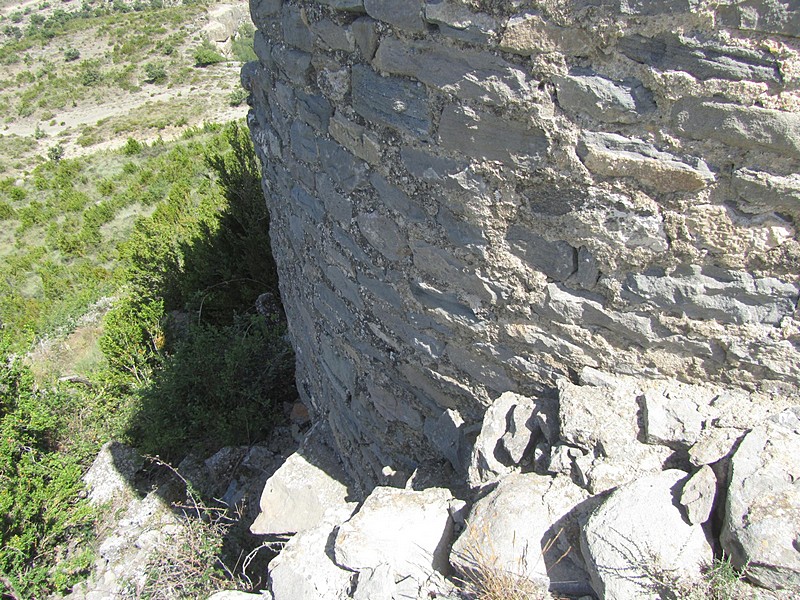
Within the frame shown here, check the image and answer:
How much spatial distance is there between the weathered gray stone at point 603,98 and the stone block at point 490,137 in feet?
0.36

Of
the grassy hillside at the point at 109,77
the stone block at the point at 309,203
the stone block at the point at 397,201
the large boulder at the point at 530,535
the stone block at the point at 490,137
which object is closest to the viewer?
the large boulder at the point at 530,535

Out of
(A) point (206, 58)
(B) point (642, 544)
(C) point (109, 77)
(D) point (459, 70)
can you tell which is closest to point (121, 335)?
(D) point (459, 70)

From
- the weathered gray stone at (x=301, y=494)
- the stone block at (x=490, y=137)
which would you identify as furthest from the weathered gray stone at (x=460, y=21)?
the weathered gray stone at (x=301, y=494)

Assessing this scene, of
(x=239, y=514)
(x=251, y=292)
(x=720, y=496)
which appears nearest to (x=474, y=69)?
(x=720, y=496)

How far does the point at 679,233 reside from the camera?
1427mm

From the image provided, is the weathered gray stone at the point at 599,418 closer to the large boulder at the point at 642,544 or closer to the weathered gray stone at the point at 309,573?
the large boulder at the point at 642,544

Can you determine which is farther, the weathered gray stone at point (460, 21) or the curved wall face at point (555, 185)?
the weathered gray stone at point (460, 21)

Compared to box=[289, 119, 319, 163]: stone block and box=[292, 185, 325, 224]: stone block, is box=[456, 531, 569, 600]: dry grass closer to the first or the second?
box=[292, 185, 325, 224]: stone block

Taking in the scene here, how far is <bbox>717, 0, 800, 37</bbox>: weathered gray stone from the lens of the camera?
45.8 inches

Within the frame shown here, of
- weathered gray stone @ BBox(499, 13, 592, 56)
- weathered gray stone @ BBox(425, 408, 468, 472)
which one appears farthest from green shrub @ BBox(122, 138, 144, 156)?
weathered gray stone @ BBox(499, 13, 592, 56)

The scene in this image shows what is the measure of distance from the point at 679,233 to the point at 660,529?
2.18 feet

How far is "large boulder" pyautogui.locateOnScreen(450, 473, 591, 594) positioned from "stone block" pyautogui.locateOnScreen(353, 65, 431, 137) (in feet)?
3.34

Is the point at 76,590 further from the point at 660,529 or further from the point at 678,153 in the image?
the point at 678,153

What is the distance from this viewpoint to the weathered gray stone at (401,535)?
5.29 ft
